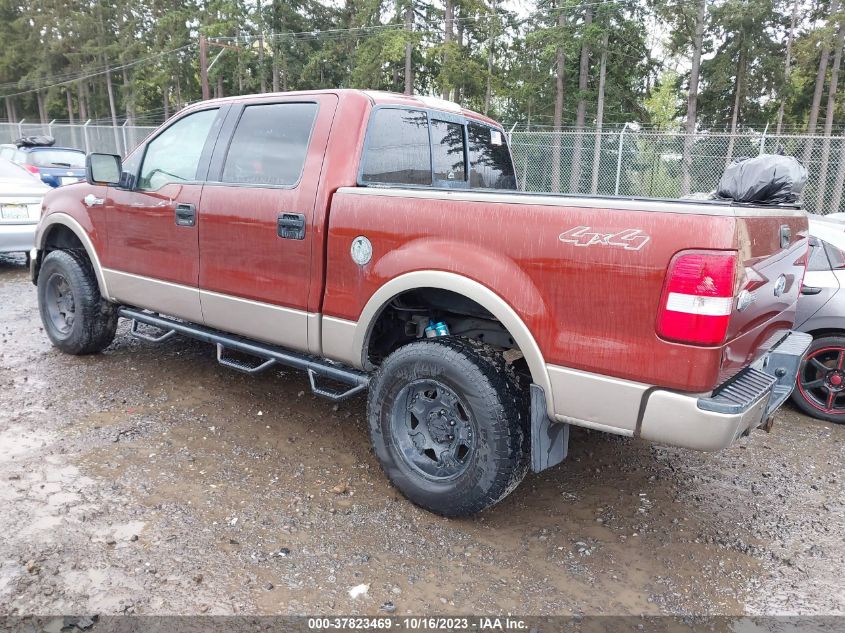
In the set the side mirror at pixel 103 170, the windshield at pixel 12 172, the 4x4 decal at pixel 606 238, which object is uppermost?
the side mirror at pixel 103 170

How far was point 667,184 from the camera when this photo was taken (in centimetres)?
1327

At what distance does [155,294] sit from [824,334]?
4.85 m

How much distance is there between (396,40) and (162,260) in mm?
23654

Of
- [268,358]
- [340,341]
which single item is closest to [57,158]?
[268,358]

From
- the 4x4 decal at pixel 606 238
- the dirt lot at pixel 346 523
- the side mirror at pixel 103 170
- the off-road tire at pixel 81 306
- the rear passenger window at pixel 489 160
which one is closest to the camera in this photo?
the 4x4 decal at pixel 606 238

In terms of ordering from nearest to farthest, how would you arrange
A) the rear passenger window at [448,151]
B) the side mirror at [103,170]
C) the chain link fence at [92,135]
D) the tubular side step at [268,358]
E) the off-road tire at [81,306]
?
the tubular side step at [268,358], the rear passenger window at [448,151], the side mirror at [103,170], the off-road tire at [81,306], the chain link fence at [92,135]

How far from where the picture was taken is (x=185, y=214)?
A: 151 inches

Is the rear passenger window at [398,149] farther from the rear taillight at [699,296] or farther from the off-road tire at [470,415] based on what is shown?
the rear taillight at [699,296]

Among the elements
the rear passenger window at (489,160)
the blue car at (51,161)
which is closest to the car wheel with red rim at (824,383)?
the rear passenger window at (489,160)

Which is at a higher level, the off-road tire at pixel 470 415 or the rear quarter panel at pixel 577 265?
the rear quarter panel at pixel 577 265

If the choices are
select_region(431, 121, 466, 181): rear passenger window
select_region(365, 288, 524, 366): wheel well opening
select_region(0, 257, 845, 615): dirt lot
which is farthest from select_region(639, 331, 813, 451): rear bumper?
select_region(431, 121, 466, 181): rear passenger window

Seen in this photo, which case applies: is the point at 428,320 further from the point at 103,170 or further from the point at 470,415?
the point at 103,170

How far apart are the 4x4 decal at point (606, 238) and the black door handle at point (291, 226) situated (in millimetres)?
1477

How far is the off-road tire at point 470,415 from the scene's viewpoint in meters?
2.68
